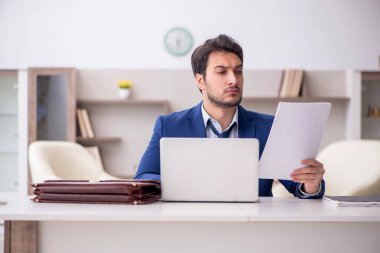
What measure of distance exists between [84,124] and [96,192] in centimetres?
382

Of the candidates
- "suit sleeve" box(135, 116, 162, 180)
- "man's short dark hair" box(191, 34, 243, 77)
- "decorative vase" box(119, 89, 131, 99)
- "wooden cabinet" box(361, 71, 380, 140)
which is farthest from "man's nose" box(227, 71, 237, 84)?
"wooden cabinet" box(361, 71, 380, 140)

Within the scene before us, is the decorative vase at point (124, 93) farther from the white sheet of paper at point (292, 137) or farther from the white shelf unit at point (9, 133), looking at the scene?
the white sheet of paper at point (292, 137)

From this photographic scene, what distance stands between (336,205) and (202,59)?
40.8 inches

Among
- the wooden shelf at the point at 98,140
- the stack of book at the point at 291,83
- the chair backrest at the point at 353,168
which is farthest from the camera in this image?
the stack of book at the point at 291,83

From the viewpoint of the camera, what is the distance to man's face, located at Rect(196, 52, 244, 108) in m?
2.23

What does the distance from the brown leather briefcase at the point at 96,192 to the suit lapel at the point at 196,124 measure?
0.62 m

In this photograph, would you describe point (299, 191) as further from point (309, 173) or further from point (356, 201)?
point (356, 201)

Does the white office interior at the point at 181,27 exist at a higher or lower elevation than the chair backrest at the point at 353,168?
higher

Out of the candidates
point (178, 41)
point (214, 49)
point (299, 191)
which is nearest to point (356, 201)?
point (299, 191)

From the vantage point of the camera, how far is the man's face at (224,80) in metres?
2.23

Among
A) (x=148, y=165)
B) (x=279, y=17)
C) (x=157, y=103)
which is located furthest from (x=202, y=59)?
(x=279, y=17)

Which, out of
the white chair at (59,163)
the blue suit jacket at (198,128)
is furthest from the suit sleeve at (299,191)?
the white chair at (59,163)

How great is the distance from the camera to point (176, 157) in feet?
5.43

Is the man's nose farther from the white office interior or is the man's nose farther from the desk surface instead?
the white office interior
